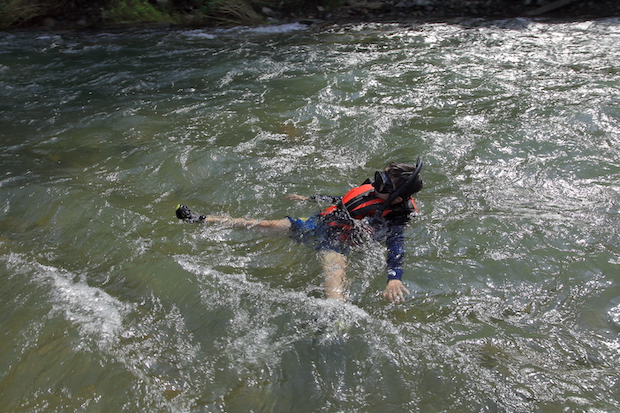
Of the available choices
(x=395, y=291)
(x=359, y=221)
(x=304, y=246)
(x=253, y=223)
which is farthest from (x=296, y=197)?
(x=395, y=291)

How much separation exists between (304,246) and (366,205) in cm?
70

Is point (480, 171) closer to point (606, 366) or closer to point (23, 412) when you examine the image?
point (606, 366)

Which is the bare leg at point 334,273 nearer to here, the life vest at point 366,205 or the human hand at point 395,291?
the human hand at point 395,291

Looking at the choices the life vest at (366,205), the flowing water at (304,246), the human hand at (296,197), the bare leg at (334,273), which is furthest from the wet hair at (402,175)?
the human hand at (296,197)

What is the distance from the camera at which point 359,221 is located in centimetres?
429

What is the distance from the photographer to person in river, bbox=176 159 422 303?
397cm

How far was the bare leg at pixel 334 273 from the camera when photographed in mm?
3684

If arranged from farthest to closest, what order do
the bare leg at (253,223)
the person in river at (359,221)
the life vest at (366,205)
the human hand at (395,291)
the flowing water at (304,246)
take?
the bare leg at (253,223) → the life vest at (366,205) → the person in river at (359,221) → the human hand at (395,291) → the flowing water at (304,246)

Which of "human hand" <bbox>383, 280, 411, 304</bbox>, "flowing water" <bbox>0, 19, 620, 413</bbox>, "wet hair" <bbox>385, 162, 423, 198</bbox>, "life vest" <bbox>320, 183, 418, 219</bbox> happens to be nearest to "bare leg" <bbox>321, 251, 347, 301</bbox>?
"flowing water" <bbox>0, 19, 620, 413</bbox>

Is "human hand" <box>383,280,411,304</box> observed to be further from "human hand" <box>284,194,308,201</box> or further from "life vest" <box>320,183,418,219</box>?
"human hand" <box>284,194,308,201</box>

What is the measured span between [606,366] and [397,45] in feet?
27.4

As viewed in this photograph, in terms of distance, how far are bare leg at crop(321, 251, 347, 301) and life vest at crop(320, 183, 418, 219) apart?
1.53ft

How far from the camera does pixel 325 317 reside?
11.3ft

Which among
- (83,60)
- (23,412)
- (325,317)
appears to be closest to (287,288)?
(325,317)
